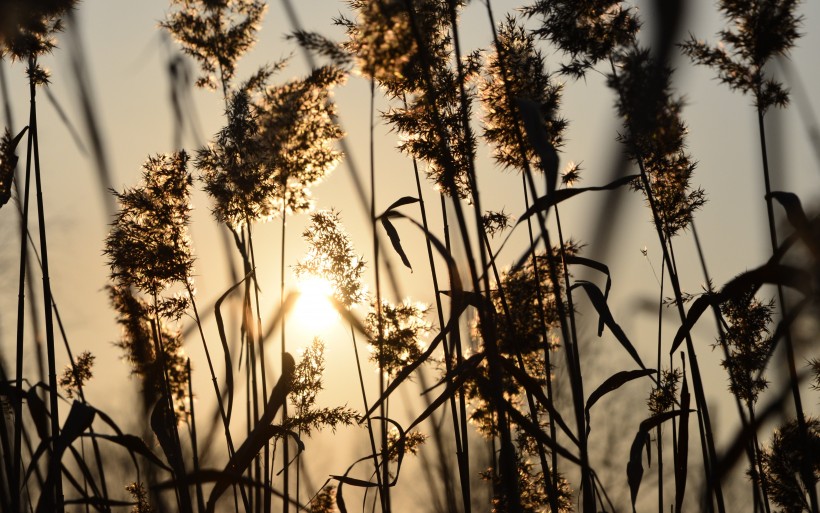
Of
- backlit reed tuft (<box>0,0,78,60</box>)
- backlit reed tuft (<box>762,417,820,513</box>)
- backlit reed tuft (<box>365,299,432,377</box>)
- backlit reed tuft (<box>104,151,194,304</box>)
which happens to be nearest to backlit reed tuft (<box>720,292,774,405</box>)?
backlit reed tuft (<box>762,417,820,513</box>)

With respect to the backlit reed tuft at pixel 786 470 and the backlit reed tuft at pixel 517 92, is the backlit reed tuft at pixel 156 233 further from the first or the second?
the backlit reed tuft at pixel 786 470

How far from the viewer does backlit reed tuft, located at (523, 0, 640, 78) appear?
2.97 meters

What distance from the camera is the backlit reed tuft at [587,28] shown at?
9.75 feet

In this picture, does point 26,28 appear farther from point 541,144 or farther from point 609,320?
point 609,320

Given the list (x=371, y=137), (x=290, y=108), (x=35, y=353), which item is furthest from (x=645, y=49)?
(x=35, y=353)

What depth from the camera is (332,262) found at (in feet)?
13.0

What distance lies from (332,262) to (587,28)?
5.71 feet

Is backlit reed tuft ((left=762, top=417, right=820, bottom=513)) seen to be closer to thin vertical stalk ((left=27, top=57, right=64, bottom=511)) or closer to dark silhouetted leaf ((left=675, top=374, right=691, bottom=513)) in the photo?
dark silhouetted leaf ((left=675, top=374, right=691, bottom=513))

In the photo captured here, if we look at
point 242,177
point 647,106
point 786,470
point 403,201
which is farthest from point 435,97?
point 786,470

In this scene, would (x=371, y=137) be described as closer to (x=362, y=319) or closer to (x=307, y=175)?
(x=307, y=175)

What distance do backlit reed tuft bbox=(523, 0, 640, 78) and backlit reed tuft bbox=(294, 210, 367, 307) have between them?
149 centimetres

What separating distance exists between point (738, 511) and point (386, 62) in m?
11.1

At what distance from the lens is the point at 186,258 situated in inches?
155

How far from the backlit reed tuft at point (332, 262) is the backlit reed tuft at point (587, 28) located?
1490 mm
